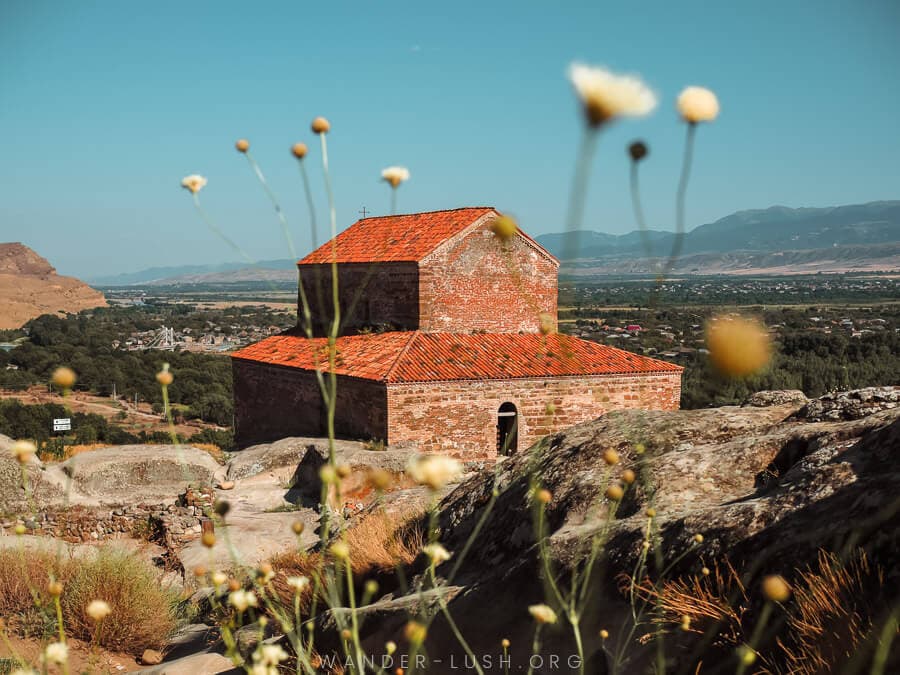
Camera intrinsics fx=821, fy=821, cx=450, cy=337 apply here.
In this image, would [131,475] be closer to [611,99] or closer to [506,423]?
[506,423]

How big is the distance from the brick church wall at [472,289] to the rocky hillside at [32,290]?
343 feet

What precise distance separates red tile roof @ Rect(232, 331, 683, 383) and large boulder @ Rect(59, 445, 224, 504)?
401cm

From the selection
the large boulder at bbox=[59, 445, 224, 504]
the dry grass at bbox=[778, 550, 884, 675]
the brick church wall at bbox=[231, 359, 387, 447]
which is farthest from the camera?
the brick church wall at bbox=[231, 359, 387, 447]

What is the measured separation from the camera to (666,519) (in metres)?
4.41

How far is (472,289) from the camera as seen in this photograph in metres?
19.7

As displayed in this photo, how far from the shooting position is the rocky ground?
3.29 m

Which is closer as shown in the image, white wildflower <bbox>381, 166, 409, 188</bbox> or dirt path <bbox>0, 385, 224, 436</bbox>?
white wildflower <bbox>381, 166, 409, 188</bbox>

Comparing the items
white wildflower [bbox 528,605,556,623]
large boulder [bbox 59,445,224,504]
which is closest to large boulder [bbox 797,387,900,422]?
white wildflower [bbox 528,605,556,623]

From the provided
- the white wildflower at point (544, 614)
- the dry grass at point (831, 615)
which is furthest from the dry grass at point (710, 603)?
the white wildflower at point (544, 614)

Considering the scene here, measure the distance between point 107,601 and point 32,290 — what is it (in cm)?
15600

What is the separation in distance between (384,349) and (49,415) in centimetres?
2797

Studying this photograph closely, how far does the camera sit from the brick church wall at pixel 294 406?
1694 centimetres

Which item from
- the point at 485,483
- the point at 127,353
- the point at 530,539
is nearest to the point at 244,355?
the point at 485,483

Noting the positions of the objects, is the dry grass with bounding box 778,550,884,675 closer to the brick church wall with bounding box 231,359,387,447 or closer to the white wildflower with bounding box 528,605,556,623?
the white wildflower with bounding box 528,605,556,623
